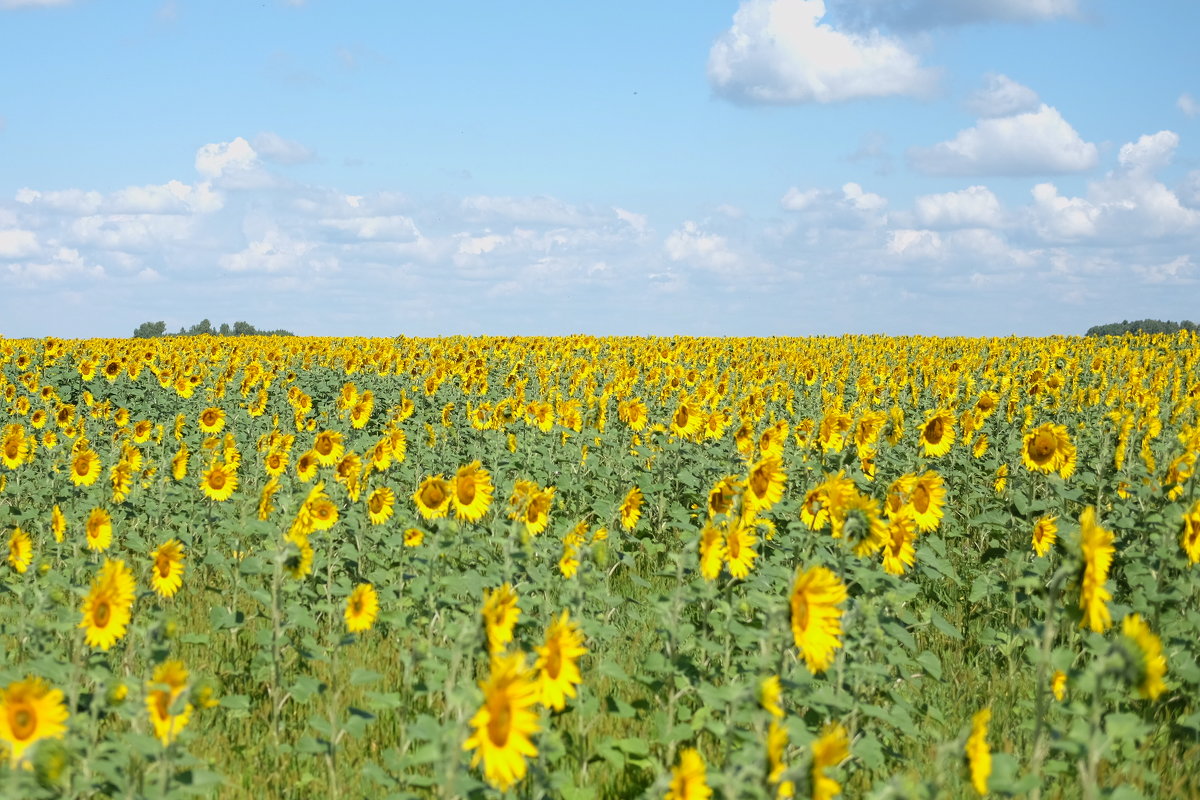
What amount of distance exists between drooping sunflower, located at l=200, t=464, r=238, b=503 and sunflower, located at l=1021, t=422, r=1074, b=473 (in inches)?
232

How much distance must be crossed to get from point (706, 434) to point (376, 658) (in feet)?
14.8

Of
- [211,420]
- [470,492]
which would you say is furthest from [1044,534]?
[211,420]

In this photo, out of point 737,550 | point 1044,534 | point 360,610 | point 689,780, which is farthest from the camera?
point 1044,534

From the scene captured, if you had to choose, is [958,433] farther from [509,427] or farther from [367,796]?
[367,796]

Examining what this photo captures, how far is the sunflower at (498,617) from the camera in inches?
128

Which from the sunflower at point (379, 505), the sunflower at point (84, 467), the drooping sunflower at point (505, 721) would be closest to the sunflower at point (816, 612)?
the drooping sunflower at point (505, 721)

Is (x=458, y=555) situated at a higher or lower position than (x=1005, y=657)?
higher

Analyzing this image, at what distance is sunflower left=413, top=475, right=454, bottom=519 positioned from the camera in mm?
5709

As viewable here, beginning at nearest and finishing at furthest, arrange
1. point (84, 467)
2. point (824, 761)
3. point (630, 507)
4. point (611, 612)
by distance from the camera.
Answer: point (824, 761) → point (611, 612) → point (630, 507) → point (84, 467)

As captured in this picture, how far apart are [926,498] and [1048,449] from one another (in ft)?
5.21

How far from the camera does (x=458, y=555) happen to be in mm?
7047

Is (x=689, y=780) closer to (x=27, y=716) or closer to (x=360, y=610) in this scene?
(x=27, y=716)

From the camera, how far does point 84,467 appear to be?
8.66m

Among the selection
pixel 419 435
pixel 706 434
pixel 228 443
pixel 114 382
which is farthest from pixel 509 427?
pixel 114 382
